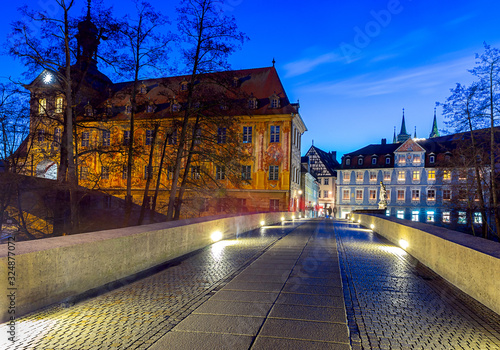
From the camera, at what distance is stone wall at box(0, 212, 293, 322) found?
5.05 metres

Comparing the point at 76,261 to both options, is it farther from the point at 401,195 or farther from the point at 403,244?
the point at 401,195

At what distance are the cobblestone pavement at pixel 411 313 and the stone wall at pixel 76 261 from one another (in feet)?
Answer: 14.7

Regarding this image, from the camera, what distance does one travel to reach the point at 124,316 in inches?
202

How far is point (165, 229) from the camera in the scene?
9758 millimetres

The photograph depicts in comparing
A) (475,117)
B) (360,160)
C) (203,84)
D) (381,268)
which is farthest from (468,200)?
(360,160)

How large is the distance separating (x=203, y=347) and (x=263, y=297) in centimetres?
237

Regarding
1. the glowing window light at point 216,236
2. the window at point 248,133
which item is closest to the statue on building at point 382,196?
the window at point 248,133

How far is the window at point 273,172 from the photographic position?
135ft

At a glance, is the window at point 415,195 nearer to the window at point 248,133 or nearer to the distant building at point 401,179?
the distant building at point 401,179

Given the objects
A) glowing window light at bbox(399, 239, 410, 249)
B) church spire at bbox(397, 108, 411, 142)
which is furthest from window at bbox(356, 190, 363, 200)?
church spire at bbox(397, 108, 411, 142)

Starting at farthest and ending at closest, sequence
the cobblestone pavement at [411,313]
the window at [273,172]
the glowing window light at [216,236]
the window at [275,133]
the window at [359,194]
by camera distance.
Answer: the window at [359,194], the window at [275,133], the window at [273,172], the glowing window light at [216,236], the cobblestone pavement at [411,313]

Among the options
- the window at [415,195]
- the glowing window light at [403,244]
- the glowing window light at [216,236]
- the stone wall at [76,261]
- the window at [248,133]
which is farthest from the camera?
the window at [415,195]

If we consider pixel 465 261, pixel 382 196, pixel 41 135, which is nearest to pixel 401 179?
pixel 382 196

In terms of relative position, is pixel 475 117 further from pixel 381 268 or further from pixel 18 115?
pixel 18 115
